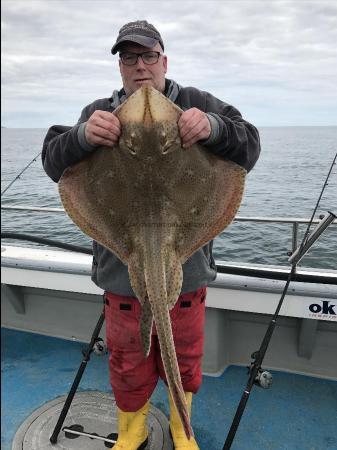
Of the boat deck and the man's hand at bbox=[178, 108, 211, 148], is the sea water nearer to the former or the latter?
the boat deck

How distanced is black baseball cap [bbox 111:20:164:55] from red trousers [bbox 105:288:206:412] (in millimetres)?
1489

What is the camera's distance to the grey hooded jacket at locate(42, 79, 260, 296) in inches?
85.3

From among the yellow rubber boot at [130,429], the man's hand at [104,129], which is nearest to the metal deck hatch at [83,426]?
the yellow rubber boot at [130,429]

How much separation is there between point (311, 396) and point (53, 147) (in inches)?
123

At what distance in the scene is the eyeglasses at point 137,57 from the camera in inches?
93.6

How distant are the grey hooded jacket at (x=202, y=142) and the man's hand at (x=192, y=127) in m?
0.06

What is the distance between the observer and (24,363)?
4559mm

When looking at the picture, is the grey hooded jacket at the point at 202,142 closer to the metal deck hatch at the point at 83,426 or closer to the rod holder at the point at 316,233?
the rod holder at the point at 316,233

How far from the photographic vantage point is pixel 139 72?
7.86 feet

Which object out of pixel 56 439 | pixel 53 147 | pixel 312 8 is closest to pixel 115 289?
pixel 53 147

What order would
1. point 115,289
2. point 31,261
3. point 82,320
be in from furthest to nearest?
point 82,320, point 31,261, point 115,289

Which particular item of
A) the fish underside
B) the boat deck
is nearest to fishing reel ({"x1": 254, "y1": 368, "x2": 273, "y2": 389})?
the boat deck

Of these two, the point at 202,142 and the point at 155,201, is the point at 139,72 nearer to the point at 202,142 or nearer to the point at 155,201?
the point at 202,142

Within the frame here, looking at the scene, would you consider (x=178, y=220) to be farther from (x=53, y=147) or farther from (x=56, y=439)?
(x=56, y=439)
